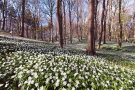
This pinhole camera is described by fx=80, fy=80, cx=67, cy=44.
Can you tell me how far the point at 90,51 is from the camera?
826cm

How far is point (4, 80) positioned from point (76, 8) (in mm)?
31966

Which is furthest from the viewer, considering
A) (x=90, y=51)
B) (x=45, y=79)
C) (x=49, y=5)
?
(x=49, y=5)

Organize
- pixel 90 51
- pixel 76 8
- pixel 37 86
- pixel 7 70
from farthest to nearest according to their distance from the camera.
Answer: pixel 76 8
pixel 90 51
pixel 7 70
pixel 37 86

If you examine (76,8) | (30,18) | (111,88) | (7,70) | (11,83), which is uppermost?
(76,8)

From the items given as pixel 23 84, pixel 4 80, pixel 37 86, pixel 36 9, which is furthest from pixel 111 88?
pixel 36 9

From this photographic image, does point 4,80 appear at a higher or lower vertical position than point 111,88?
higher

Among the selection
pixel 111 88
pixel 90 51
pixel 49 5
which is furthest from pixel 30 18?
Answer: pixel 111 88

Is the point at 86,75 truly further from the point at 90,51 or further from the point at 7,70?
the point at 90,51

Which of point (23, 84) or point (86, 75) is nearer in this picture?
point (23, 84)

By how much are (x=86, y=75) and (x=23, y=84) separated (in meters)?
2.40

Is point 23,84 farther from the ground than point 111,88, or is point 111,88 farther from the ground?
point 23,84

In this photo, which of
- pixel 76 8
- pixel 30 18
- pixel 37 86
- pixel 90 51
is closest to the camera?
pixel 37 86

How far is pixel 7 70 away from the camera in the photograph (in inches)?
127

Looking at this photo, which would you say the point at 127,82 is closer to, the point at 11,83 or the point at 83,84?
the point at 83,84
